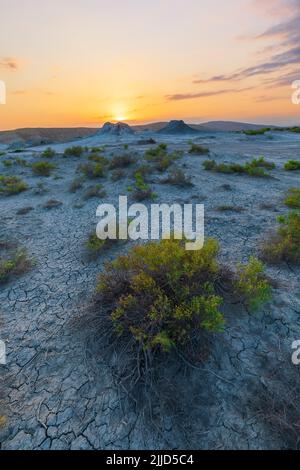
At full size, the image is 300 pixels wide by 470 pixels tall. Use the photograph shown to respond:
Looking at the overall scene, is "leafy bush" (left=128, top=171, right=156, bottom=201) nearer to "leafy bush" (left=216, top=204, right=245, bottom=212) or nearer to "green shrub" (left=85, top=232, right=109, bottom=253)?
"leafy bush" (left=216, top=204, right=245, bottom=212)

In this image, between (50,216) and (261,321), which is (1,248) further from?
(261,321)

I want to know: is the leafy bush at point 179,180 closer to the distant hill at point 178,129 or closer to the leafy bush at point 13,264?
the leafy bush at point 13,264

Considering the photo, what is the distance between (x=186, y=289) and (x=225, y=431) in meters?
1.38

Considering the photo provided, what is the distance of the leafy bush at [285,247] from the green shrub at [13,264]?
4.33 meters

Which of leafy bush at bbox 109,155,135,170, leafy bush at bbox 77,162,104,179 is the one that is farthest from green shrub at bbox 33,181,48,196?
leafy bush at bbox 109,155,135,170

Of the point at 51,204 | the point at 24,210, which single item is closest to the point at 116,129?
the point at 51,204

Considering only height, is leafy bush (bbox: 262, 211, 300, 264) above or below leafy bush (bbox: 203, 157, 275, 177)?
below

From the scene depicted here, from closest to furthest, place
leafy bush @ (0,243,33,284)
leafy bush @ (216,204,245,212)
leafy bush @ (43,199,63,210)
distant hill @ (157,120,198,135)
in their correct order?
leafy bush @ (0,243,33,284) → leafy bush @ (216,204,245,212) → leafy bush @ (43,199,63,210) → distant hill @ (157,120,198,135)

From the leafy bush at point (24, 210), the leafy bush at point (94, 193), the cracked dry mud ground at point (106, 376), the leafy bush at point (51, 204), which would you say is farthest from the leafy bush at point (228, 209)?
the leafy bush at point (24, 210)

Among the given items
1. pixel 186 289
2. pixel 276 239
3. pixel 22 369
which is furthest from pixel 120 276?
pixel 276 239

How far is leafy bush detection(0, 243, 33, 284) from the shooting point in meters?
5.12

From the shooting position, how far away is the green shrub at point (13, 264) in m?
5.12

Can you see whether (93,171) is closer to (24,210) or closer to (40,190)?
(40,190)
